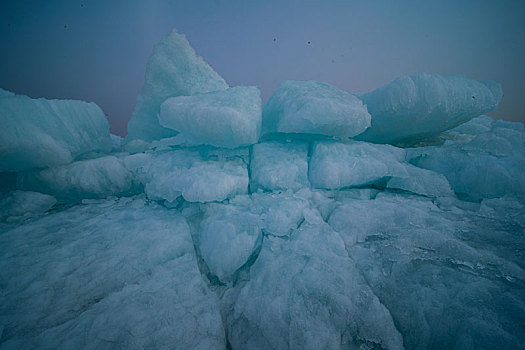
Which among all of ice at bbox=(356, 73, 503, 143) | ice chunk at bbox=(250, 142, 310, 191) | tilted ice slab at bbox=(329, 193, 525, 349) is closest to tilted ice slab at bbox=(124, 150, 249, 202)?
ice chunk at bbox=(250, 142, 310, 191)

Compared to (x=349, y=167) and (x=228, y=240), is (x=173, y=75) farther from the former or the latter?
(x=349, y=167)

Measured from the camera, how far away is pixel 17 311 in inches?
60.9

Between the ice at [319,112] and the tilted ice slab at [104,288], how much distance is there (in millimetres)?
2359

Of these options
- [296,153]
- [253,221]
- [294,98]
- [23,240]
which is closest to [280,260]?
[253,221]

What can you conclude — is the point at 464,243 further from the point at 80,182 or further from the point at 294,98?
the point at 80,182

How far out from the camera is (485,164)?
282cm

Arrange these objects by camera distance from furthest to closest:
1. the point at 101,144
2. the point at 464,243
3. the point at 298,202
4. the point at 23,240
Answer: the point at 101,144, the point at 298,202, the point at 23,240, the point at 464,243

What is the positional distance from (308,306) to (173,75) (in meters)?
5.00

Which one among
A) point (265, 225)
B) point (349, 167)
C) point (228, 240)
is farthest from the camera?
point (349, 167)

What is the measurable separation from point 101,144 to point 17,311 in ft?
13.1

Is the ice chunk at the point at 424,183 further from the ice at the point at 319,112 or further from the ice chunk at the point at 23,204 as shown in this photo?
the ice chunk at the point at 23,204

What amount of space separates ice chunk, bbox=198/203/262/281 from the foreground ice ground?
2 centimetres

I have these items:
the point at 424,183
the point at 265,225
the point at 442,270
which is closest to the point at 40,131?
the point at 265,225

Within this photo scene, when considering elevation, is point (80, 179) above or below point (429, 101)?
below
